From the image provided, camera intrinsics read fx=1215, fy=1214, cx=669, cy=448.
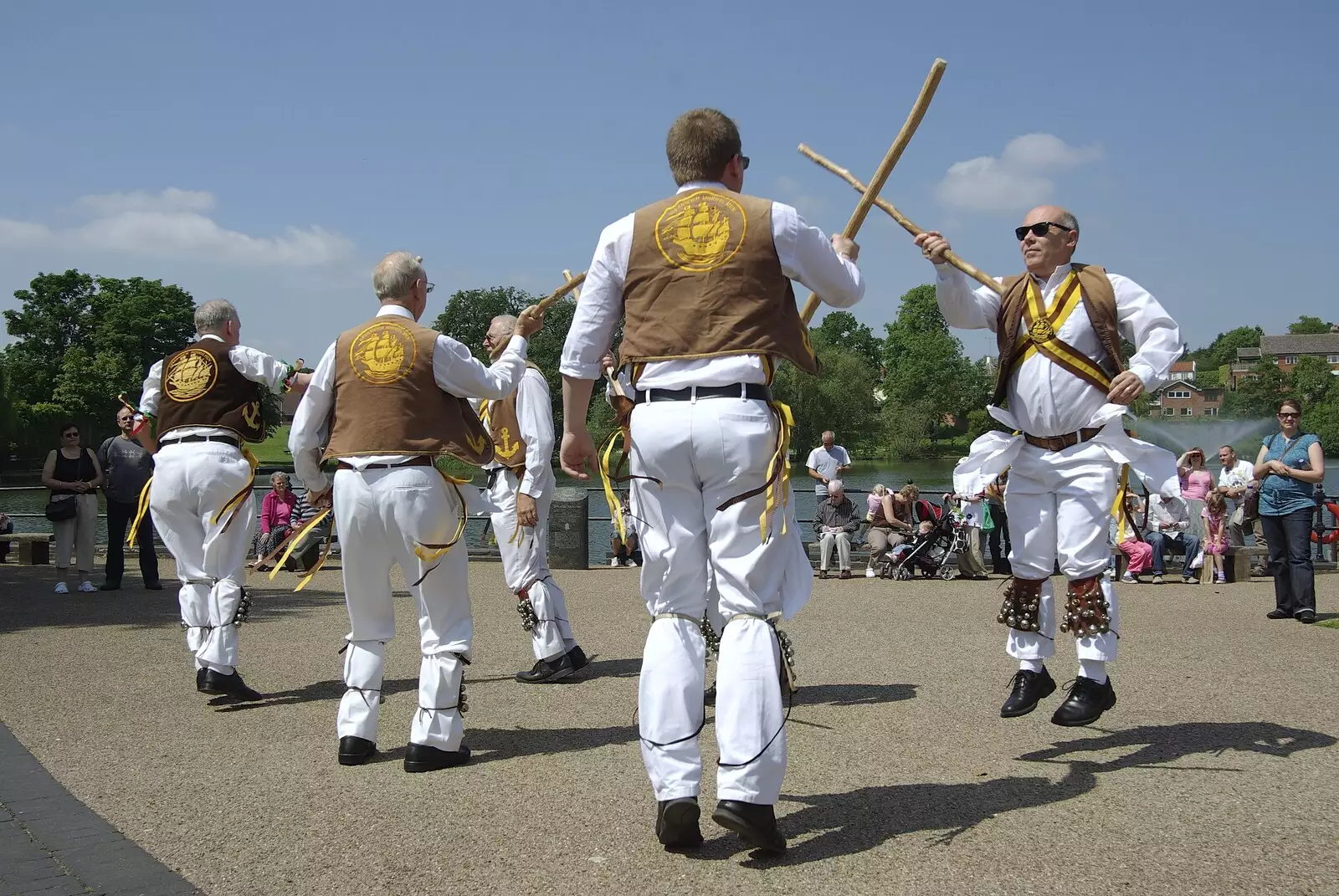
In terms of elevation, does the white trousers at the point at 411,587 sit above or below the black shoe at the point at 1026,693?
above

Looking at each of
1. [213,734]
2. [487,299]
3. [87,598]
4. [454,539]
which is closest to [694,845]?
[454,539]

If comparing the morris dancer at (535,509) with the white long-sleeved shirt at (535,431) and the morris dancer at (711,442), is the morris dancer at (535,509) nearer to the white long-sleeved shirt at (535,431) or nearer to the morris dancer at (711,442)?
the white long-sleeved shirt at (535,431)

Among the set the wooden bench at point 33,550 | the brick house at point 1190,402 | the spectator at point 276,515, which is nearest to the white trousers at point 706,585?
the spectator at point 276,515

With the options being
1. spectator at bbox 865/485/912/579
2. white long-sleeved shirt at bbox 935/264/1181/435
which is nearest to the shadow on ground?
white long-sleeved shirt at bbox 935/264/1181/435

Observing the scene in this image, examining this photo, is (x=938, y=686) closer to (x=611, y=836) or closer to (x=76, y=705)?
(x=611, y=836)

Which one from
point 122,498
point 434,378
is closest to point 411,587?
point 434,378

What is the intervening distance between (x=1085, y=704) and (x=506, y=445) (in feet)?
12.3

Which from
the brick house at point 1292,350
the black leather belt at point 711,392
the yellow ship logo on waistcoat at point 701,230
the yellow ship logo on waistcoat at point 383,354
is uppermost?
the brick house at point 1292,350

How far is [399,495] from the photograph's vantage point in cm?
502

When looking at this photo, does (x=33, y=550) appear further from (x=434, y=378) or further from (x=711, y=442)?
(x=711, y=442)

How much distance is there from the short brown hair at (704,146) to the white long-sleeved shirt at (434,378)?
1384 millimetres

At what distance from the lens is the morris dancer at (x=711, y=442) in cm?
379

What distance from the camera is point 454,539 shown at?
5.15m

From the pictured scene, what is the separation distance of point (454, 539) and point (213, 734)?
5.53ft
